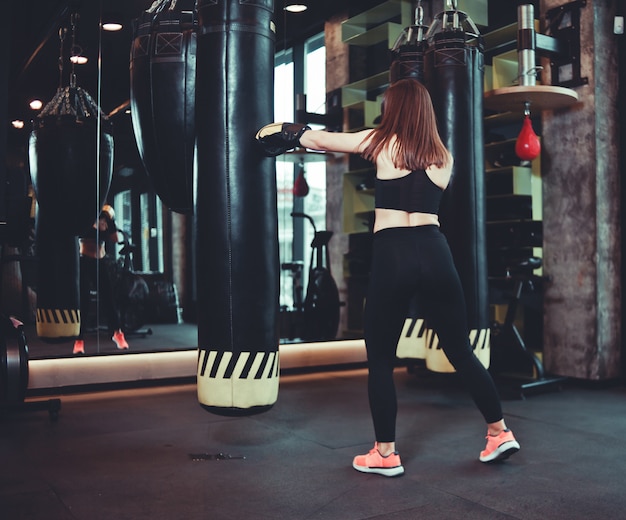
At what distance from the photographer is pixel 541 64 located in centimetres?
536

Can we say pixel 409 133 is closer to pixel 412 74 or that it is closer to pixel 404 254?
pixel 404 254

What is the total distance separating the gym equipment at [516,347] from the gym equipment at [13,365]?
305 cm

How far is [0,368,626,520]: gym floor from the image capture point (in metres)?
2.53

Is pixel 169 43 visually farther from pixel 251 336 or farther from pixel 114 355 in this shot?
pixel 114 355

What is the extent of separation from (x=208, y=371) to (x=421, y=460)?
4.62 ft

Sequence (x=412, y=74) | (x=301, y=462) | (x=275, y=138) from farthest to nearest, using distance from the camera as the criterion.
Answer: (x=412, y=74) < (x=301, y=462) < (x=275, y=138)

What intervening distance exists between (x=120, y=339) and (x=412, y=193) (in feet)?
9.30

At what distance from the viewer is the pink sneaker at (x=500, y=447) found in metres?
3.04

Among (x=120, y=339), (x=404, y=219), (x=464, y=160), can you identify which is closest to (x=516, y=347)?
(x=464, y=160)

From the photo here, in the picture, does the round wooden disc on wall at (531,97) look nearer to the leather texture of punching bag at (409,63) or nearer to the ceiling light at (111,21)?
the leather texture of punching bag at (409,63)

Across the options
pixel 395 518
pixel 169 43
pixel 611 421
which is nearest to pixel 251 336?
pixel 395 518

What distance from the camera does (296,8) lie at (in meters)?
6.22

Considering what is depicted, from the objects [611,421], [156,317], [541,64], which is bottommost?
[611,421]

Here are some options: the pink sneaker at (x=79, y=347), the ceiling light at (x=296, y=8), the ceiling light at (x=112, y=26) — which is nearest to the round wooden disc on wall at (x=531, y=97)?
the ceiling light at (x=296, y=8)
